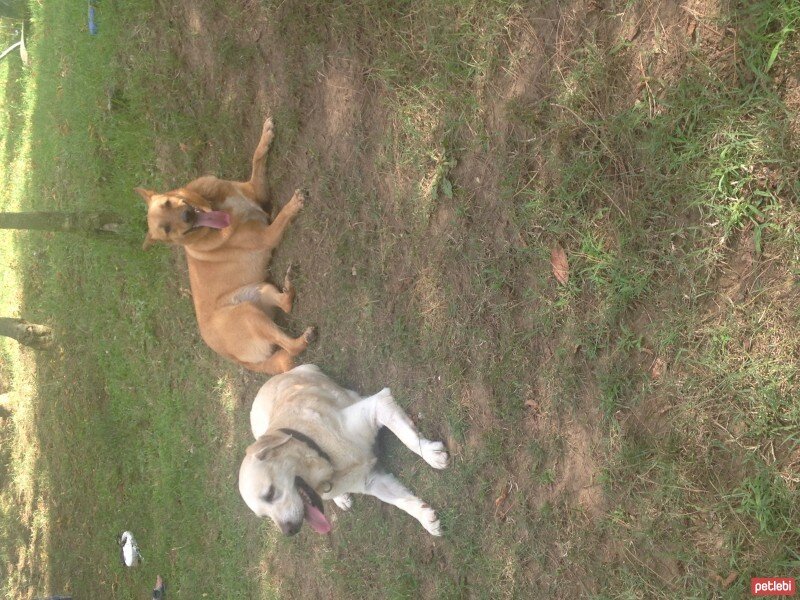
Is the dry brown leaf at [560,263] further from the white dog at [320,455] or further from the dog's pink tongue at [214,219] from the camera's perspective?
the dog's pink tongue at [214,219]

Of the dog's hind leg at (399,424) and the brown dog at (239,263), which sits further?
the brown dog at (239,263)

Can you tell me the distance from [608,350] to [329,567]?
3.02m

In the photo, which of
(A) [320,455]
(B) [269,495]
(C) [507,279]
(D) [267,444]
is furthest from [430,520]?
(C) [507,279]

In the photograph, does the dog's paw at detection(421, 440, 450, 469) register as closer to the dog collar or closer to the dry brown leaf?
the dog collar

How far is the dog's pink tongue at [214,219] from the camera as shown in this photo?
4.71 m

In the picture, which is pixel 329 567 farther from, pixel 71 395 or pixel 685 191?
pixel 71 395

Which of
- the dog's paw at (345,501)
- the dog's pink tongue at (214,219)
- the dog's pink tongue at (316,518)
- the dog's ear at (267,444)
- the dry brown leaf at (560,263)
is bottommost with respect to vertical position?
the dog's paw at (345,501)

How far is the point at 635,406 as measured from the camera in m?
3.01

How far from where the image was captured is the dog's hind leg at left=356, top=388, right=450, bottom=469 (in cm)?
380

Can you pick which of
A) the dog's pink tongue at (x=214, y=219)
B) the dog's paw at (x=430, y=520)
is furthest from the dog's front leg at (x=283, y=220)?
the dog's paw at (x=430, y=520)

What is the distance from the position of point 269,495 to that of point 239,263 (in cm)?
223

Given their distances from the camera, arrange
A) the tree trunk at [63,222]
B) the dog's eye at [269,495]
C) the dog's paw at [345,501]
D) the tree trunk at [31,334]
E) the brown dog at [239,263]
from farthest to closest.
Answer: the tree trunk at [31,334]
the tree trunk at [63,222]
the brown dog at [239,263]
the dog's paw at [345,501]
the dog's eye at [269,495]

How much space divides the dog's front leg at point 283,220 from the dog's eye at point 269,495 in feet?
7.28

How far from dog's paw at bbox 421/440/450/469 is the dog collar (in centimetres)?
61
